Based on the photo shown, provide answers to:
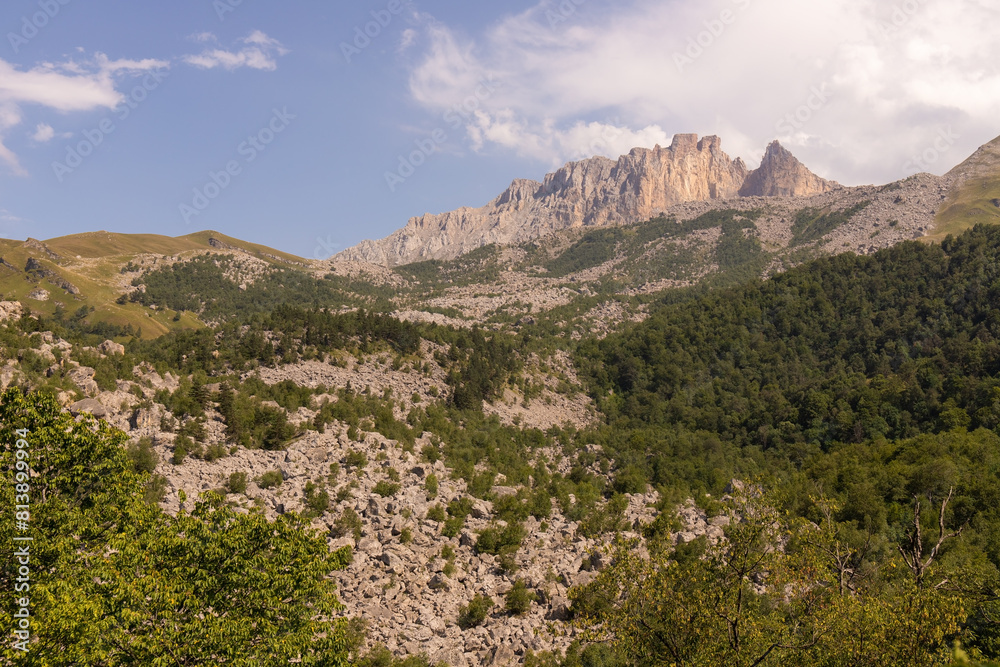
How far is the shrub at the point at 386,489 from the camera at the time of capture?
117 feet

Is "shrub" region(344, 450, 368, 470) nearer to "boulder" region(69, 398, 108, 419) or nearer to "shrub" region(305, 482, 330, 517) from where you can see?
"shrub" region(305, 482, 330, 517)

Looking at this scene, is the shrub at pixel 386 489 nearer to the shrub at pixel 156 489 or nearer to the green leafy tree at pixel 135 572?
the shrub at pixel 156 489

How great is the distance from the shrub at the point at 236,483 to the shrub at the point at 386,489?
324 inches

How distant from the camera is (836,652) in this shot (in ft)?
49.4

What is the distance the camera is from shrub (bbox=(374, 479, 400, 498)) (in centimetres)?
3562

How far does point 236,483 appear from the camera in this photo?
105 feet

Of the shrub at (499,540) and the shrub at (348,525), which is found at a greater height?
the shrub at (348,525)

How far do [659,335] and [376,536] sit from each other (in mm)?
78887

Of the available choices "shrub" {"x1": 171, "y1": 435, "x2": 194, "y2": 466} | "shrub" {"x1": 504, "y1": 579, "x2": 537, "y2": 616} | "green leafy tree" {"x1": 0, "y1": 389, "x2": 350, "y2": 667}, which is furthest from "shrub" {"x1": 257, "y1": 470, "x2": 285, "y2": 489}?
"green leafy tree" {"x1": 0, "y1": 389, "x2": 350, "y2": 667}

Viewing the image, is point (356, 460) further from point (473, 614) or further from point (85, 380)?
point (85, 380)

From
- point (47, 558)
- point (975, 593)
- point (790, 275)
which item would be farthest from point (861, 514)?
point (790, 275)

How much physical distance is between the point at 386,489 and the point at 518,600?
1258cm

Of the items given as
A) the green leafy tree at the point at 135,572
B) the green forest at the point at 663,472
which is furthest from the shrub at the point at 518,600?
the green leafy tree at the point at 135,572

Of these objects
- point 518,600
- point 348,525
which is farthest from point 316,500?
point 518,600
